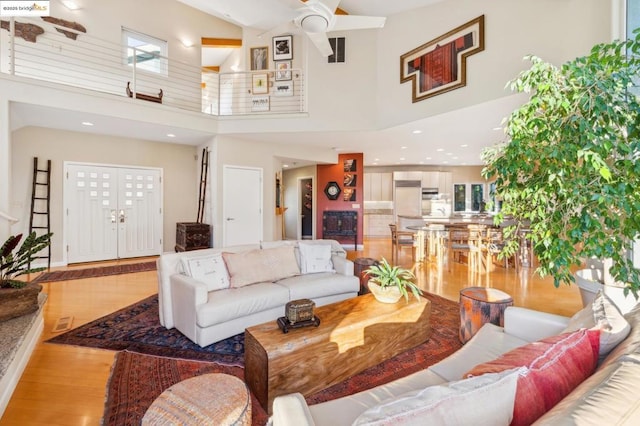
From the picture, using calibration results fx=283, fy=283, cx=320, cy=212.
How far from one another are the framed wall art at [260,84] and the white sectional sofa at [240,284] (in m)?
→ 4.64

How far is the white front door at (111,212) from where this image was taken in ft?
17.6

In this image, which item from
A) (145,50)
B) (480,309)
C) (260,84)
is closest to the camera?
(480,309)

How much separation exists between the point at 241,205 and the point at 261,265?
3.21 meters

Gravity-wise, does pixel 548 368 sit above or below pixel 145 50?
below

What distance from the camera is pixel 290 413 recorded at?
35.5 inches

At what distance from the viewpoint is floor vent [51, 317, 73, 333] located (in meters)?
2.77

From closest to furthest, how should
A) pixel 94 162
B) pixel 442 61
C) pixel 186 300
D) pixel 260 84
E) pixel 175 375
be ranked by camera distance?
pixel 175 375 < pixel 186 300 < pixel 442 61 < pixel 94 162 < pixel 260 84

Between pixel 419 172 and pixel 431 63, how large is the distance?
5.77 metres

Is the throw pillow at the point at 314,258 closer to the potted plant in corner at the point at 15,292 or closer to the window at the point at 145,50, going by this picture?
the potted plant in corner at the point at 15,292

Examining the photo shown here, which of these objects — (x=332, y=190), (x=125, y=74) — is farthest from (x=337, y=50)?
(x=125, y=74)

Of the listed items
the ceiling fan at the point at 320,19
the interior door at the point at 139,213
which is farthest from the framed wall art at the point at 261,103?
the ceiling fan at the point at 320,19

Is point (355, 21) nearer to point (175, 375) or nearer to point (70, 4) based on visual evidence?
point (175, 375)

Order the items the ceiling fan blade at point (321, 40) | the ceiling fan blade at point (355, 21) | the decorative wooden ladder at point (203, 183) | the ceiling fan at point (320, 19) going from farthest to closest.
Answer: the decorative wooden ladder at point (203, 183), the ceiling fan blade at point (321, 40), the ceiling fan blade at point (355, 21), the ceiling fan at point (320, 19)

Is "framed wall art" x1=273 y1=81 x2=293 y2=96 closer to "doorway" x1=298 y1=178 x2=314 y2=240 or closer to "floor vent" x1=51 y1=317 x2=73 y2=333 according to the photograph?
"doorway" x1=298 y1=178 x2=314 y2=240
